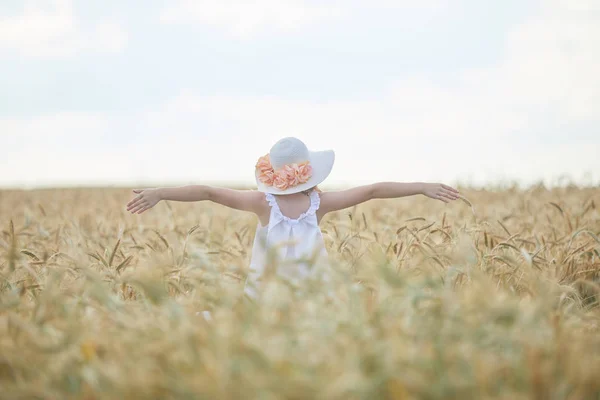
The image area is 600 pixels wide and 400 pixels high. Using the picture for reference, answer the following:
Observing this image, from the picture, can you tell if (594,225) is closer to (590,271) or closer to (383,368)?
(590,271)

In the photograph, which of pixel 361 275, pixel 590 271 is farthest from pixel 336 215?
pixel 361 275

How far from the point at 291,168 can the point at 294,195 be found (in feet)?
0.78

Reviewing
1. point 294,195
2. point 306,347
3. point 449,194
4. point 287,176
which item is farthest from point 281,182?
point 306,347

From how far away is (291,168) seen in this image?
382 cm

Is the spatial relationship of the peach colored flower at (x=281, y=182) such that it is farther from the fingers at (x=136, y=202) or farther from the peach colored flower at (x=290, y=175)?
the fingers at (x=136, y=202)

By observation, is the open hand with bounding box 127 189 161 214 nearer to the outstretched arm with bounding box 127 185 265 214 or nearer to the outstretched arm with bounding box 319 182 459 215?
the outstretched arm with bounding box 127 185 265 214

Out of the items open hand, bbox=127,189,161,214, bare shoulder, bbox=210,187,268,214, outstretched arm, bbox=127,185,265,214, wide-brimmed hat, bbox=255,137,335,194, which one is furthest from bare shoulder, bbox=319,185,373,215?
open hand, bbox=127,189,161,214

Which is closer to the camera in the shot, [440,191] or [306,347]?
[306,347]

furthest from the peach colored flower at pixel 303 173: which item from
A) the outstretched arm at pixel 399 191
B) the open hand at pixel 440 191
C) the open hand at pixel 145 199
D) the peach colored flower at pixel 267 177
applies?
the open hand at pixel 145 199

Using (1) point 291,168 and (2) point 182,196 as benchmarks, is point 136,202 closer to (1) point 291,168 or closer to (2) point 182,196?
(2) point 182,196

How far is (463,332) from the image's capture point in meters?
2.01

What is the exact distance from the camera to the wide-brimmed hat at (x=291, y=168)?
3.81 meters

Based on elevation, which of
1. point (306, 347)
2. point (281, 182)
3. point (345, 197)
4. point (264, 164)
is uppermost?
point (264, 164)

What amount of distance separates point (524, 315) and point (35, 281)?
2356 millimetres
